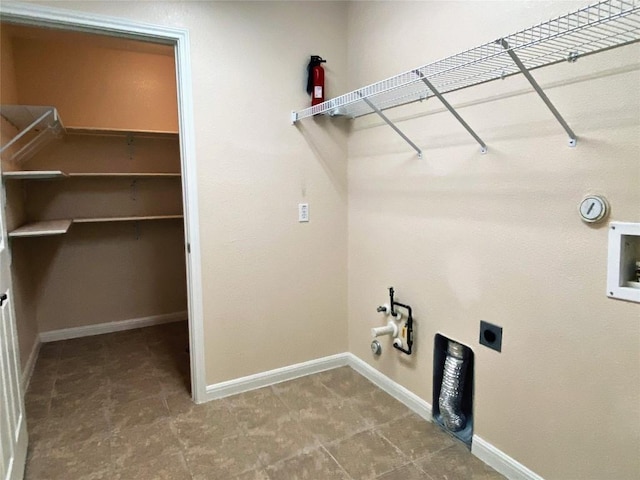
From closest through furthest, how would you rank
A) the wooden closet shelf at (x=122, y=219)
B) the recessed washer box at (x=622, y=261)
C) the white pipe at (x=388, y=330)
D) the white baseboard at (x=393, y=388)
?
the recessed washer box at (x=622, y=261) < the white baseboard at (x=393, y=388) < the white pipe at (x=388, y=330) < the wooden closet shelf at (x=122, y=219)

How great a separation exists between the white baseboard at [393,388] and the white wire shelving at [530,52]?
1373mm

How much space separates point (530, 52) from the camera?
1.48 metres

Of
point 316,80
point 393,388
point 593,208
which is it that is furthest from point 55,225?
point 593,208

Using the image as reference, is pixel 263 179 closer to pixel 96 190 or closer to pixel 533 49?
pixel 533 49

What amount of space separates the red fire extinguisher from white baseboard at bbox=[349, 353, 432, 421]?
68.3 inches

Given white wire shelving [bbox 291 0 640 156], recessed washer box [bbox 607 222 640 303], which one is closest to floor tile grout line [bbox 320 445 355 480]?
recessed washer box [bbox 607 222 640 303]

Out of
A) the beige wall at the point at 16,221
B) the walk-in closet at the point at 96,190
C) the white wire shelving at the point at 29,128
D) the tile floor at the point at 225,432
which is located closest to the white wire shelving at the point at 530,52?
the tile floor at the point at 225,432

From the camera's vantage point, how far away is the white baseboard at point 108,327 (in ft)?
11.4

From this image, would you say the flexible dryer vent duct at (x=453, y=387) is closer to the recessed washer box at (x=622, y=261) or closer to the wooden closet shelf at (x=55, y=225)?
the recessed washer box at (x=622, y=261)

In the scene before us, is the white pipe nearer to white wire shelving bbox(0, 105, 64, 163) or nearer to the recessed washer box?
the recessed washer box

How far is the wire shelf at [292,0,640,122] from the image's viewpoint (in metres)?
1.13

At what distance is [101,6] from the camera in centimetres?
197

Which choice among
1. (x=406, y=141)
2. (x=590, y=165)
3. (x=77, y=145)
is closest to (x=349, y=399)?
(x=406, y=141)

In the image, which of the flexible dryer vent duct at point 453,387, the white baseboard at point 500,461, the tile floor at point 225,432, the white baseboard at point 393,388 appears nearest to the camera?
the white baseboard at point 500,461
